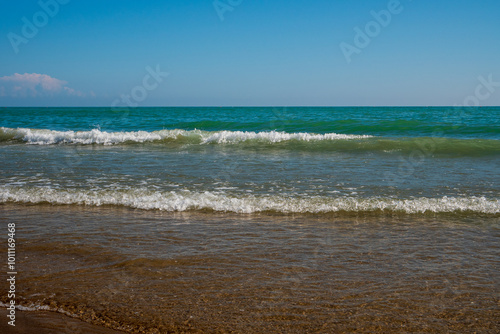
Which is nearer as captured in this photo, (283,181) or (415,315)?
(415,315)

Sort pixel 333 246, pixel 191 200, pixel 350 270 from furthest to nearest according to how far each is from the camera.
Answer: pixel 191 200 → pixel 333 246 → pixel 350 270

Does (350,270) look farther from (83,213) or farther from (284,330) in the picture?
(83,213)

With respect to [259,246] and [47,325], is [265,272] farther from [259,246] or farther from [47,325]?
[47,325]

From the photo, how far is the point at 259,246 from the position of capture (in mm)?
4934

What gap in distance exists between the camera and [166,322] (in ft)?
10.5

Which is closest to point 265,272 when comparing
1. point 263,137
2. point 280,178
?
point 280,178

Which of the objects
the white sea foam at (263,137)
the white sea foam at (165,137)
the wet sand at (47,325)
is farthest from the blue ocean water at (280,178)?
the wet sand at (47,325)

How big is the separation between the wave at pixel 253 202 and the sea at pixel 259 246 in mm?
35

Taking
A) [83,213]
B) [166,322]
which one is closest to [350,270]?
[166,322]

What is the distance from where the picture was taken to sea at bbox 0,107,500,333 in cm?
337

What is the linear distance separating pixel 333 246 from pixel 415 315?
1.68m

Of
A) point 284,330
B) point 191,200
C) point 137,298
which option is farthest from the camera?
point 191,200

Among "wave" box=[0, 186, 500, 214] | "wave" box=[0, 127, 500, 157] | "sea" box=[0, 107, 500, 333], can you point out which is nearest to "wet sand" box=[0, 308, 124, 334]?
"sea" box=[0, 107, 500, 333]

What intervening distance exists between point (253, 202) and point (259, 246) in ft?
6.72
